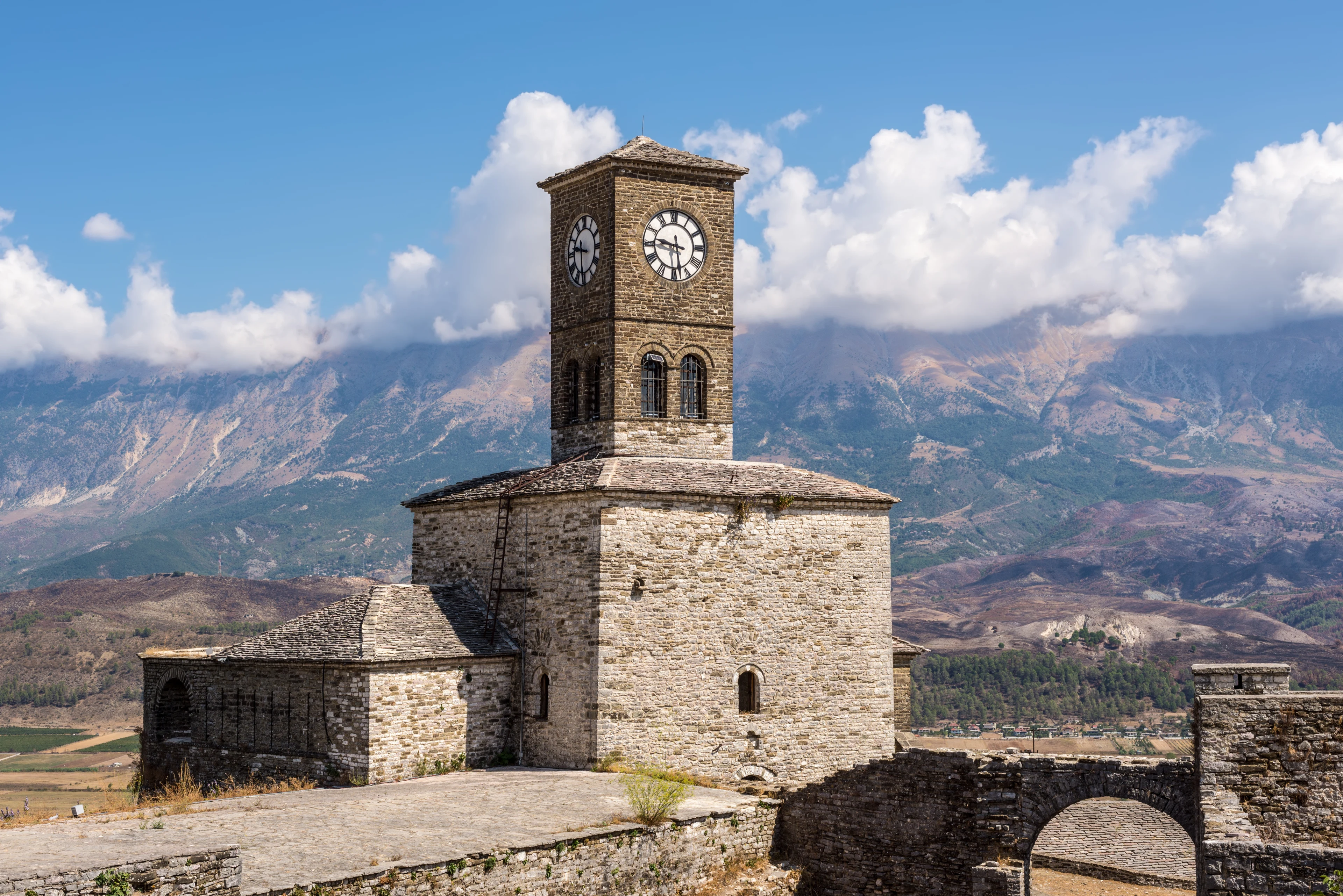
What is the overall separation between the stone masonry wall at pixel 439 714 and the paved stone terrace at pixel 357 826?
0.73 meters

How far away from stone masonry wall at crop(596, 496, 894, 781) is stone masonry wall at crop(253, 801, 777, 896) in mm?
3364

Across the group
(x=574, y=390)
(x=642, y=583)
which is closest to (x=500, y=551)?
(x=642, y=583)

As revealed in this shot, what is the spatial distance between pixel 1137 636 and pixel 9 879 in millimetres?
184416

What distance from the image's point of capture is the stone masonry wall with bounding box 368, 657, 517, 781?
93.7 ft

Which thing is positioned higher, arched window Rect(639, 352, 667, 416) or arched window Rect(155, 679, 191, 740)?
arched window Rect(639, 352, 667, 416)

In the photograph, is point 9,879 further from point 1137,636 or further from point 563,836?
point 1137,636

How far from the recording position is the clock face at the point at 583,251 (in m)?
34.9

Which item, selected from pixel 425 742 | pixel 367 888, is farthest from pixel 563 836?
pixel 425 742

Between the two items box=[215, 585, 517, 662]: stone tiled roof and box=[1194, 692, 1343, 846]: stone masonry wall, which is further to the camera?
box=[215, 585, 517, 662]: stone tiled roof

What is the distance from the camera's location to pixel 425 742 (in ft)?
96.3

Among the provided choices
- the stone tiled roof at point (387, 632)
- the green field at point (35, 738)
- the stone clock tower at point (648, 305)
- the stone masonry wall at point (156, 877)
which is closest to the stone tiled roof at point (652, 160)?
the stone clock tower at point (648, 305)

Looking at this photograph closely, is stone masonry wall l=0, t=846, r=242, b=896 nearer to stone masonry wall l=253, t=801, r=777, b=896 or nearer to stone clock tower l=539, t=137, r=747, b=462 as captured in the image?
stone masonry wall l=253, t=801, r=777, b=896

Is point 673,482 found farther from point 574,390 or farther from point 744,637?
point 574,390

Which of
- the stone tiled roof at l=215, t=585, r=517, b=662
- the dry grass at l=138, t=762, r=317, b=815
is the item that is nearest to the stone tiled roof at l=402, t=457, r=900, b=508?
the stone tiled roof at l=215, t=585, r=517, b=662
